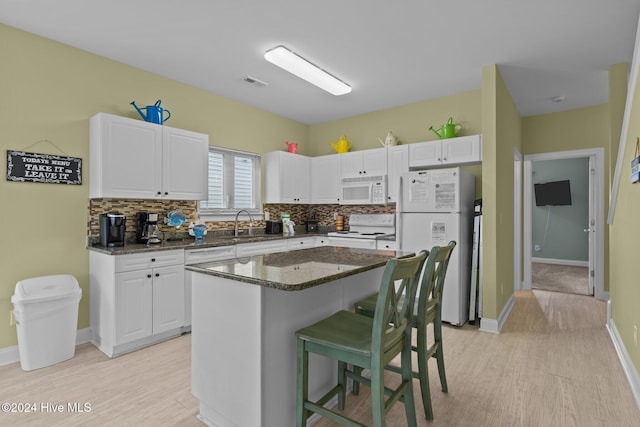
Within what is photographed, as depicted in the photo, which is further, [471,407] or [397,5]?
[397,5]

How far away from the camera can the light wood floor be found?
2018 millimetres

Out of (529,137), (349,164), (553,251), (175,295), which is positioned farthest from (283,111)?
(553,251)

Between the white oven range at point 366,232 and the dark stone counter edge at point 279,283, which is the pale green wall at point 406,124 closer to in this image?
the white oven range at point 366,232

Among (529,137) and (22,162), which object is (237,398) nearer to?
(22,162)

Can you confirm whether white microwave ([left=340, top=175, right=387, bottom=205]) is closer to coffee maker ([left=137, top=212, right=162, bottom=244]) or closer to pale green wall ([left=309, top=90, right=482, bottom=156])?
pale green wall ([left=309, top=90, right=482, bottom=156])

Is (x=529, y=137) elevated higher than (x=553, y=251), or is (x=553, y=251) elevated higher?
(x=529, y=137)

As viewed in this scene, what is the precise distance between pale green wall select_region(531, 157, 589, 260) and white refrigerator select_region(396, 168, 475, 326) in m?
4.84

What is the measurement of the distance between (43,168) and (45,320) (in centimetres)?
130

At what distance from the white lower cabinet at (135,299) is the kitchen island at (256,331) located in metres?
1.30

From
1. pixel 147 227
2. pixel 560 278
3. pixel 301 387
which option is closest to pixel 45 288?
pixel 147 227

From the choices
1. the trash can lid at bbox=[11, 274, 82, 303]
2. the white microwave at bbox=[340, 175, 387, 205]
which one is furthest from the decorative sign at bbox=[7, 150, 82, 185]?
the white microwave at bbox=[340, 175, 387, 205]

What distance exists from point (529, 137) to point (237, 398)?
5585 millimetres

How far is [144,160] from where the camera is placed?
3.30 meters

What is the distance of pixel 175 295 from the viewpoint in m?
3.27
